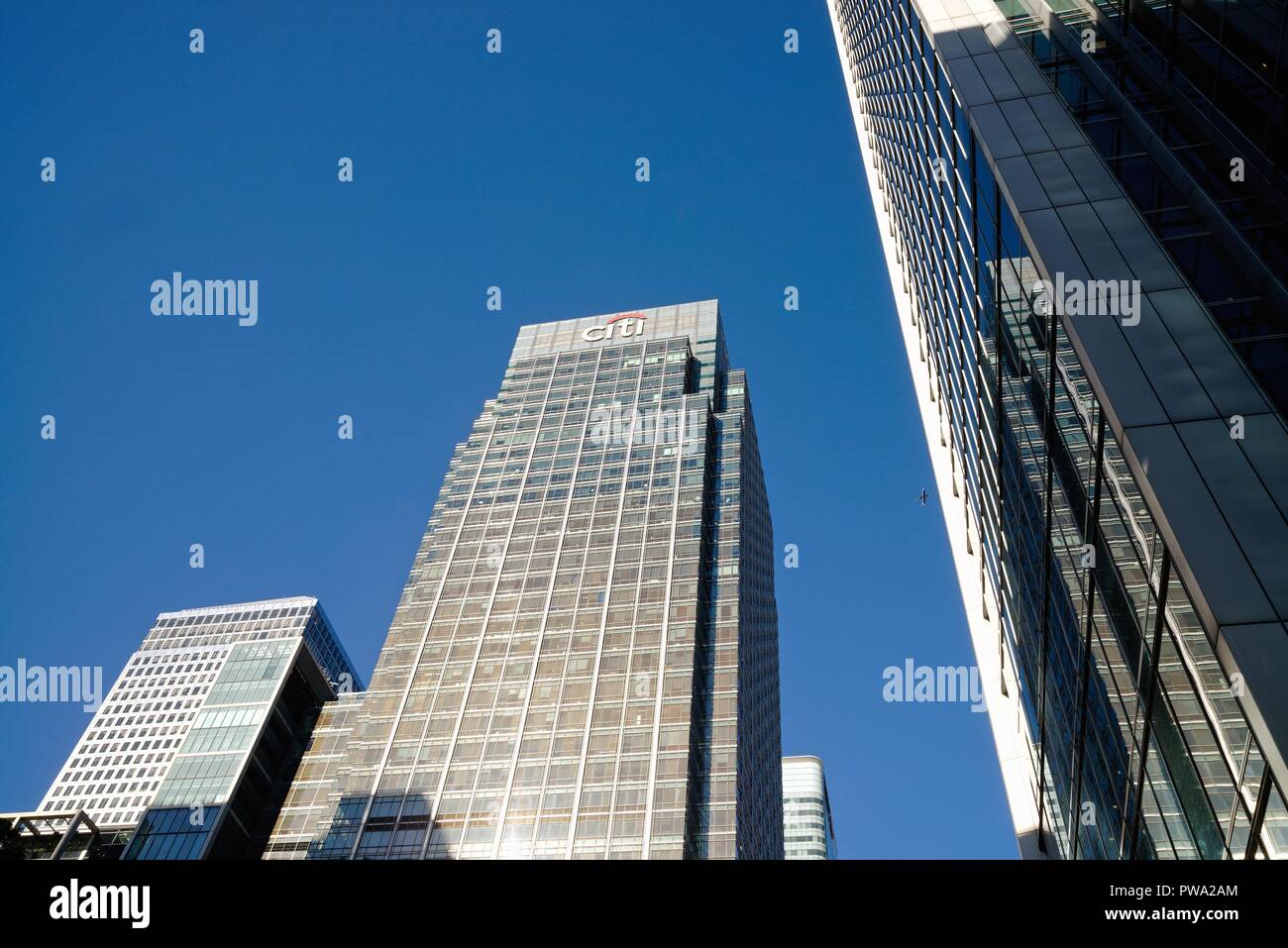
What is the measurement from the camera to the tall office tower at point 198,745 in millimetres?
86500

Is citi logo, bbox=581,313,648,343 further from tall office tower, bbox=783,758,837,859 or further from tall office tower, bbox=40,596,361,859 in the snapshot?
tall office tower, bbox=783,758,837,859

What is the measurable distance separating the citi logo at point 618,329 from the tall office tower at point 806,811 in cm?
8968

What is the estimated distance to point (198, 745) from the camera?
310 feet

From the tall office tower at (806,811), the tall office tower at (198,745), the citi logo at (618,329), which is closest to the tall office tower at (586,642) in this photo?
the citi logo at (618,329)

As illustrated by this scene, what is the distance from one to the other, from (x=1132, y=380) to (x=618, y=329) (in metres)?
112

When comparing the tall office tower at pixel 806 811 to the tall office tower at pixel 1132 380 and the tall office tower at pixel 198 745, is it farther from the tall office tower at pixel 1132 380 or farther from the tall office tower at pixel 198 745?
the tall office tower at pixel 1132 380

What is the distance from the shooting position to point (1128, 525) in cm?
1581

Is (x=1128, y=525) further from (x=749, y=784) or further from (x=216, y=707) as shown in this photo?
(x=216, y=707)

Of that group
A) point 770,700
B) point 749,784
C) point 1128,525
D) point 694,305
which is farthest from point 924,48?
point 694,305
